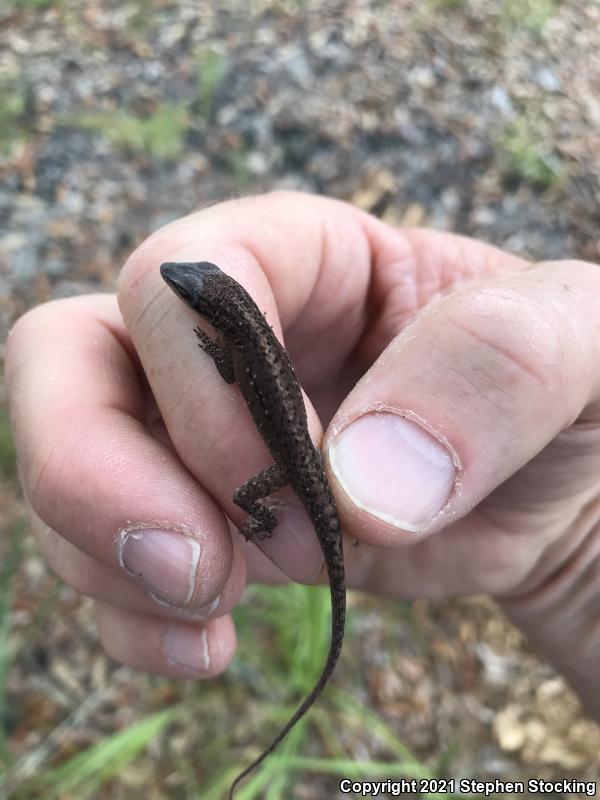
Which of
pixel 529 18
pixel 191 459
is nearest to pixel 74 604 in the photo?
pixel 191 459

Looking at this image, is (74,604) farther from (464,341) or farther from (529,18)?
(529,18)

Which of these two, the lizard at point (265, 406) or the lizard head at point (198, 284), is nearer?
the lizard at point (265, 406)

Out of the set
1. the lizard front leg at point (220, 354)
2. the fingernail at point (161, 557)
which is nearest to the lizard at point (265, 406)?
the lizard front leg at point (220, 354)

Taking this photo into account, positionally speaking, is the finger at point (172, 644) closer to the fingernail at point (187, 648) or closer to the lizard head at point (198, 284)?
the fingernail at point (187, 648)

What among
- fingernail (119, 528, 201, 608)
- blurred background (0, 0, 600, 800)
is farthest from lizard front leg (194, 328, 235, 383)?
blurred background (0, 0, 600, 800)

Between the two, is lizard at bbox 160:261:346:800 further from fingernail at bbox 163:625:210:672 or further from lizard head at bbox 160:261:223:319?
fingernail at bbox 163:625:210:672
